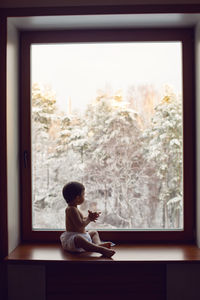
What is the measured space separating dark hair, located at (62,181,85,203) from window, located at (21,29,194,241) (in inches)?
7.1

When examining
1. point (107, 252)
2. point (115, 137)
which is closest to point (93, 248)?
point (107, 252)

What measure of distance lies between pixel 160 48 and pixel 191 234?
1.10 m

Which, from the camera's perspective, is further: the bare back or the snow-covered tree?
the snow-covered tree

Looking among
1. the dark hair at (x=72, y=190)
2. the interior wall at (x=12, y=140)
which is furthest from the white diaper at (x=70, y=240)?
the interior wall at (x=12, y=140)

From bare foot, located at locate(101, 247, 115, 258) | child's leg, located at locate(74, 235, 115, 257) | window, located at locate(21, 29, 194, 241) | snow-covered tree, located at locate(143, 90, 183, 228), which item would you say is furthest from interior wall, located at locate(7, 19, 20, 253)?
snow-covered tree, located at locate(143, 90, 183, 228)

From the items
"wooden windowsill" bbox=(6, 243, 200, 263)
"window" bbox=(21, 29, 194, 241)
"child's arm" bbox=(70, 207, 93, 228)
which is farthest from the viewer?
"window" bbox=(21, 29, 194, 241)

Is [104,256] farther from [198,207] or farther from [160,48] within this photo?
[160,48]

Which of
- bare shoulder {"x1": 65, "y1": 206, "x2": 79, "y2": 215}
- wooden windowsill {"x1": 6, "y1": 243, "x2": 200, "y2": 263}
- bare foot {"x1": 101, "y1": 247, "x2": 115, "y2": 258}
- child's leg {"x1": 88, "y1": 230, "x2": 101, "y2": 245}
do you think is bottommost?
wooden windowsill {"x1": 6, "y1": 243, "x2": 200, "y2": 263}

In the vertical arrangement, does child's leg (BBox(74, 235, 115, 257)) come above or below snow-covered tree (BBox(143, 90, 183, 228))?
below

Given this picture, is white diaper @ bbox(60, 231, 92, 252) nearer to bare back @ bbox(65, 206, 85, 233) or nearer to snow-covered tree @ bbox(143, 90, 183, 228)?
bare back @ bbox(65, 206, 85, 233)

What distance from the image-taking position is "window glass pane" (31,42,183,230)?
81.7 inches

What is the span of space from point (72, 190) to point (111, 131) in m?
0.44

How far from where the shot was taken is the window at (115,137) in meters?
2.07
